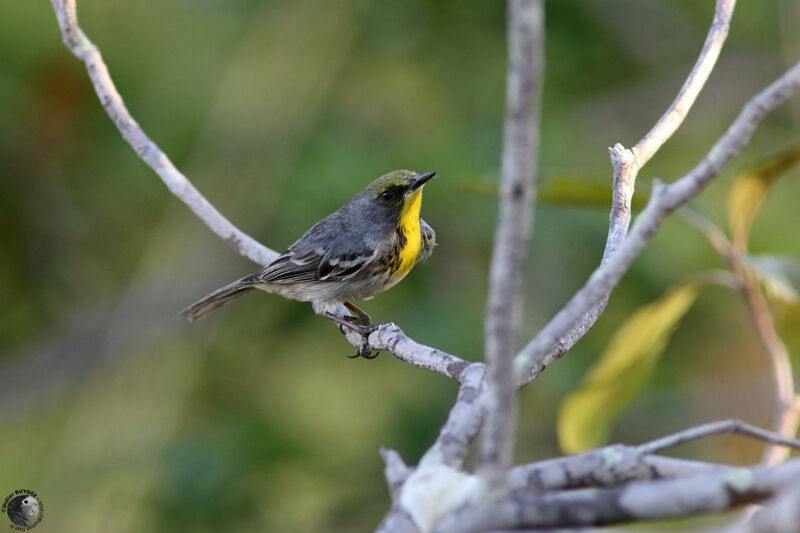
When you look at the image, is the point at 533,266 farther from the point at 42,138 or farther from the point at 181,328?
the point at 42,138

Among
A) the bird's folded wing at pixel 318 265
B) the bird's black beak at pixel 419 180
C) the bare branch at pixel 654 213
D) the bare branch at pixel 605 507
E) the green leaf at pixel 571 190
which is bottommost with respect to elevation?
the bare branch at pixel 605 507

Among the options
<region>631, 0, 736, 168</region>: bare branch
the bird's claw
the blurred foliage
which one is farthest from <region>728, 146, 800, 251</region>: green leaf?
the bird's claw

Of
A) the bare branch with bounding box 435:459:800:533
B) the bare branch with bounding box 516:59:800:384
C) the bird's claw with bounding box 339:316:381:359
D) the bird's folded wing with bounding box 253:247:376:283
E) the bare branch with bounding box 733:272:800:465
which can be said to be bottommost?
the bare branch with bounding box 435:459:800:533

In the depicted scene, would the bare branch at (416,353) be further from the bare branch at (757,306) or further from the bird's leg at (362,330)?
the bare branch at (757,306)

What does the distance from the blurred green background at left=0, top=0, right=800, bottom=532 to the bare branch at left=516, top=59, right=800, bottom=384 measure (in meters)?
2.93

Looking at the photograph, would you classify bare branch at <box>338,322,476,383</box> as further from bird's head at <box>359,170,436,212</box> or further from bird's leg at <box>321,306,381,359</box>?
bird's head at <box>359,170,436,212</box>

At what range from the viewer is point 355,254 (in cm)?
430

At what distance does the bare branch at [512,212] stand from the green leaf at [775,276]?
6.79 feet

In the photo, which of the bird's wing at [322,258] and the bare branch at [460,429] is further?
the bird's wing at [322,258]

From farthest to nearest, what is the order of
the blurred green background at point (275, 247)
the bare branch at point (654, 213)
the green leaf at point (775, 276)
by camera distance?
1. the blurred green background at point (275, 247)
2. the green leaf at point (775, 276)
3. the bare branch at point (654, 213)

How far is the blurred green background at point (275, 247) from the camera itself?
4.71m

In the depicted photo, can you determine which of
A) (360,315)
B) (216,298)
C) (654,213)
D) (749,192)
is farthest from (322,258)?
(654,213)

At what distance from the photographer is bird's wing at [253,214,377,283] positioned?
167 inches

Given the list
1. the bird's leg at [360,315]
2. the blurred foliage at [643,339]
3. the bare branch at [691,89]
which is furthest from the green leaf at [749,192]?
the bird's leg at [360,315]
